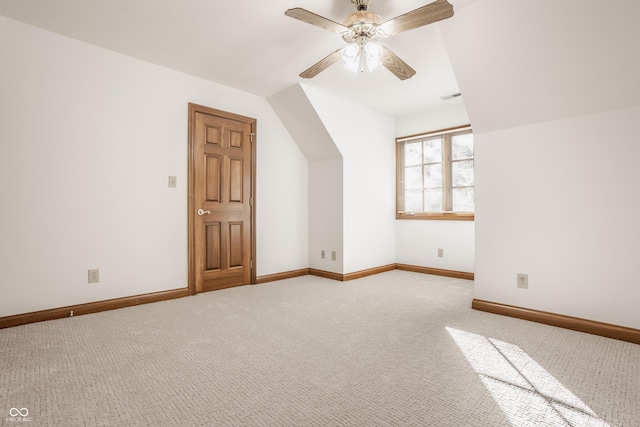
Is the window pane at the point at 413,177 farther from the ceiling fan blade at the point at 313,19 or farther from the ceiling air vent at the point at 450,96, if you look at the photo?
the ceiling fan blade at the point at 313,19

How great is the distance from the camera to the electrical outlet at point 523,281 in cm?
265

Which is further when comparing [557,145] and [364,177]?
[364,177]

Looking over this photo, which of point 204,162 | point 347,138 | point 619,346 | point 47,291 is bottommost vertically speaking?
point 619,346

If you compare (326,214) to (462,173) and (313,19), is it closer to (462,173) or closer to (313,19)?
(462,173)

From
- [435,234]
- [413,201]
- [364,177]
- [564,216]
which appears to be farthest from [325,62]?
[435,234]

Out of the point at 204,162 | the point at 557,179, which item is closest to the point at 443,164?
the point at 557,179

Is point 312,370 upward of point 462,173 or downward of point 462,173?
downward

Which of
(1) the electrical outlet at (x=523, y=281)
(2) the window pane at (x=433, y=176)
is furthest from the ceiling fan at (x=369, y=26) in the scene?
(2) the window pane at (x=433, y=176)

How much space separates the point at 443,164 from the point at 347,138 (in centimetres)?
147

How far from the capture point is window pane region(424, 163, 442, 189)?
4570 millimetres

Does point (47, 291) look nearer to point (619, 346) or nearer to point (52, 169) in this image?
point (52, 169)

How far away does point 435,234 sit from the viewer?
4586mm

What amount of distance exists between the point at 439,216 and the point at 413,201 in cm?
51

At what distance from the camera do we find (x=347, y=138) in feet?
14.1
